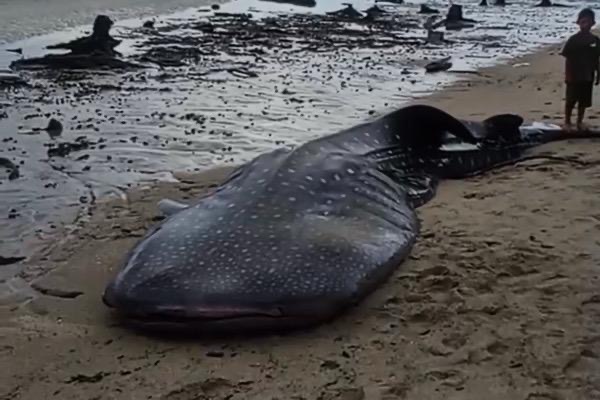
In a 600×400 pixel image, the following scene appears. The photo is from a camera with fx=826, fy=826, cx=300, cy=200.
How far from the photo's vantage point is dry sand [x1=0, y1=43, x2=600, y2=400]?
12.5ft

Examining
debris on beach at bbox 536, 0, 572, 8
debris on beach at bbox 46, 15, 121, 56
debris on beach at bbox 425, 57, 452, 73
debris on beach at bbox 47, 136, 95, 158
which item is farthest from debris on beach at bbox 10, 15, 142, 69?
debris on beach at bbox 536, 0, 572, 8

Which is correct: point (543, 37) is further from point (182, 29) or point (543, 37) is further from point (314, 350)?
point (314, 350)

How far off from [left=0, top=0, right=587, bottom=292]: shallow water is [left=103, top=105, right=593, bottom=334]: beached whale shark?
1556 mm

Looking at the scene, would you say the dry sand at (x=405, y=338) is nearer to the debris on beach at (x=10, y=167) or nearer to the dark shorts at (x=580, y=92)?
the debris on beach at (x=10, y=167)

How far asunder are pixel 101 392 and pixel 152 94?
9.52 meters

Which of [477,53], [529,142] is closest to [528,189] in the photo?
[529,142]

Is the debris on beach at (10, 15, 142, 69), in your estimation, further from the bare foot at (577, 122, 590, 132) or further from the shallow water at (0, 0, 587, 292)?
the bare foot at (577, 122, 590, 132)

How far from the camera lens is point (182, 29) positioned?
24.5 m

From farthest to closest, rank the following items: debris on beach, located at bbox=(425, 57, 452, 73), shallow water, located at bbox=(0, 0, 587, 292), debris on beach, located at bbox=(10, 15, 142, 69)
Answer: debris on beach, located at bbox=(425, 57, 452, 73) < debris on beach, located at bbox=(10, 15, 142, 69) < shallow water, located at bbox=(0, 0, 587, 292)

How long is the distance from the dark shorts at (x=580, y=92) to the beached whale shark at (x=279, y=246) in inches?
131

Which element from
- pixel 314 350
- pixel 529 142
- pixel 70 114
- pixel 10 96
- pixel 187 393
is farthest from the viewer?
pixel 10 96

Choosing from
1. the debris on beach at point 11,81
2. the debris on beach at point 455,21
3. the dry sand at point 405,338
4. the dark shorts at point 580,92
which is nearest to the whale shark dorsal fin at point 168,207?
the dry sand at point 405,338

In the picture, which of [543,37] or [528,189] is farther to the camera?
[543,37]

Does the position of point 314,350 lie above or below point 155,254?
below
